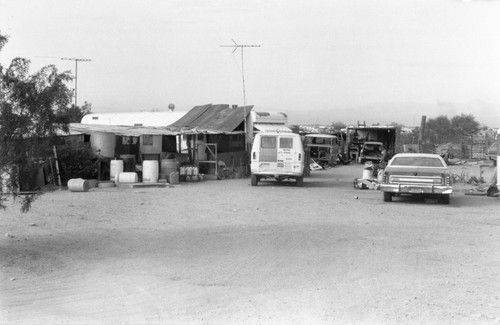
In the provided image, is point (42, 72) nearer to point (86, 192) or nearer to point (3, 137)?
point (3, 137)

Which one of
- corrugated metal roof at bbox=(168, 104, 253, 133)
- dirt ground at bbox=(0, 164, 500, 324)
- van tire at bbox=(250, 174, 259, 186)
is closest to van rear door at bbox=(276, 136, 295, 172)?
van tire at bbox=(250, 174, 259, 186)

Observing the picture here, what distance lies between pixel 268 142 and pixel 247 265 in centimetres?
1596

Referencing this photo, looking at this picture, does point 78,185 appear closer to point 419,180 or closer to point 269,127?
point 419,180

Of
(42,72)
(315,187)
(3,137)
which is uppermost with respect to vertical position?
(42,72)

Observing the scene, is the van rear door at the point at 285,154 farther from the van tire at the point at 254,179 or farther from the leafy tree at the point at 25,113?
the leafy tree at the point at 25,113

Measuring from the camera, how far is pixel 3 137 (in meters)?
9.21

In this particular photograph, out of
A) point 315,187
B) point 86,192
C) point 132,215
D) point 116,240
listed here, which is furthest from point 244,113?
point 116,240

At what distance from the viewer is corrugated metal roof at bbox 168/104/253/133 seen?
36.0 metres

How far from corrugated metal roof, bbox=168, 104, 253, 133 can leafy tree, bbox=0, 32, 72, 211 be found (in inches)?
926

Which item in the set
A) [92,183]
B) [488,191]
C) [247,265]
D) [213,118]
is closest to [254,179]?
[92,183]

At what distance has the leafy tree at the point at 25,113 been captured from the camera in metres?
9.27

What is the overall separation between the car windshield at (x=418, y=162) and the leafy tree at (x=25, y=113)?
39.8 ft

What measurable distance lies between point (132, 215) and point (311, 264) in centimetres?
666

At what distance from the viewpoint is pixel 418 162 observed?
19.4 meters
